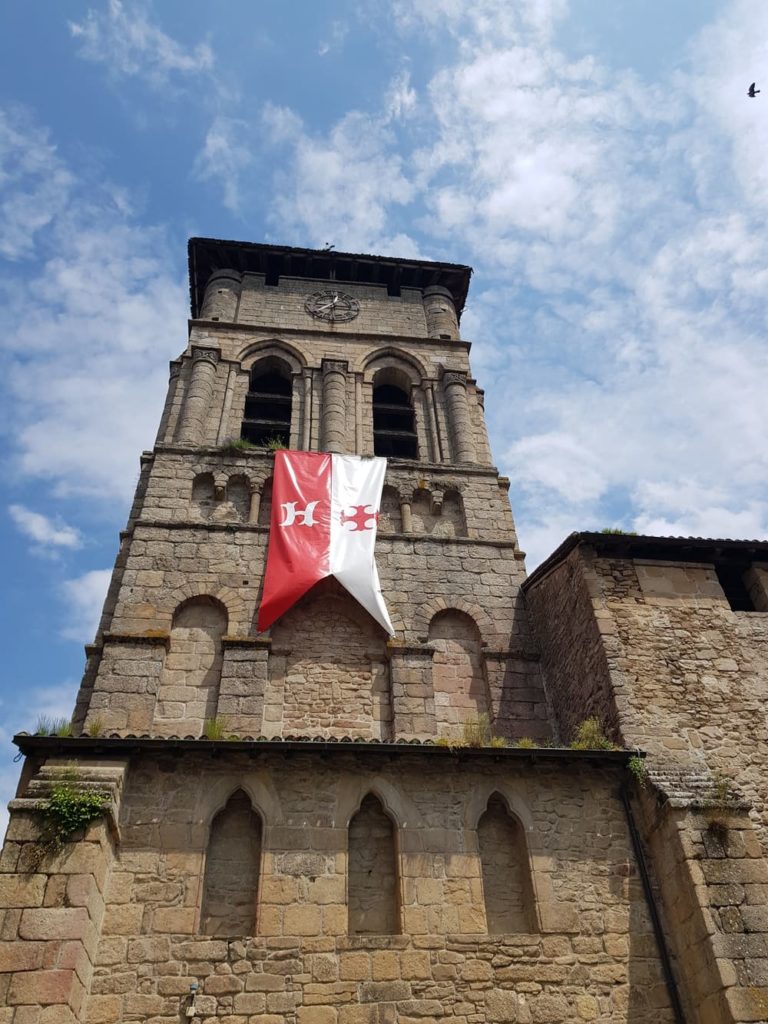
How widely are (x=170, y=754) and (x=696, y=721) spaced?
6.54 metres

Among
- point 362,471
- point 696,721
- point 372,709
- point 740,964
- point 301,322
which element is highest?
point 301,322

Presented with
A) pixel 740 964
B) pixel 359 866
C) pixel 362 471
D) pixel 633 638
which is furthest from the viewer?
pixel 362 471

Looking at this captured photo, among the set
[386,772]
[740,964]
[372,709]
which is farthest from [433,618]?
[740,964]

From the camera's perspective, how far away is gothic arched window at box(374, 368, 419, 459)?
1727 cm

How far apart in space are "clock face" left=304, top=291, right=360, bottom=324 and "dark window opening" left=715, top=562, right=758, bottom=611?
38.0ft

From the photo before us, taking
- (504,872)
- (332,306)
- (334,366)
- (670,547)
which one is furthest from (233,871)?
(332,306)

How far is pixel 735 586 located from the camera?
41.1ft

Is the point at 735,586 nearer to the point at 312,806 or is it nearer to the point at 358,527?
the point at 358,527

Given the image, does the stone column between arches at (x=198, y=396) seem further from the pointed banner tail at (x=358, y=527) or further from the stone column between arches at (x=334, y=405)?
the pointed banner tail at (x=358, y=527)

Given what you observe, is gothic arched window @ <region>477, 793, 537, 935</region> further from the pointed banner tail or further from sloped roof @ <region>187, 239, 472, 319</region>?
sloped roof @ <region>187, 239, 472, 319</region>

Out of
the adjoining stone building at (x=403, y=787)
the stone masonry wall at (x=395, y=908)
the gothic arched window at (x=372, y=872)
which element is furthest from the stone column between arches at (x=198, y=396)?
the gothic arched window at (x=372, y=872)

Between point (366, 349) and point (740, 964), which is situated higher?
point (366, 349)

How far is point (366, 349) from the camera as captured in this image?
19.1 metres

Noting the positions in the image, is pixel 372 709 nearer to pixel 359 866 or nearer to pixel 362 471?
pixel 359 866
